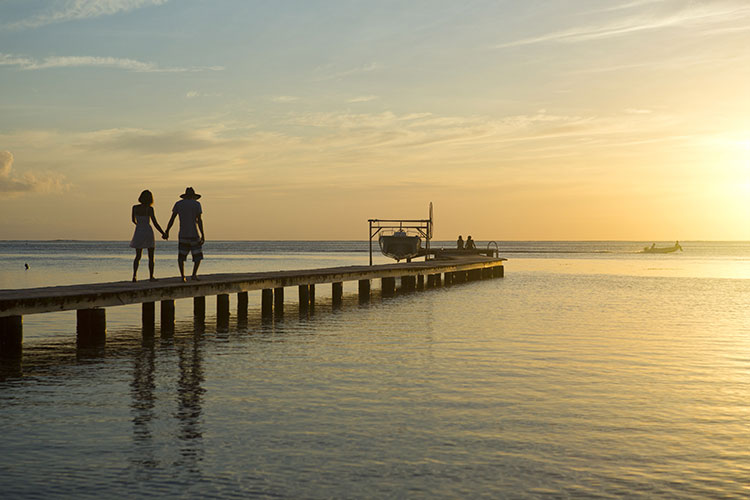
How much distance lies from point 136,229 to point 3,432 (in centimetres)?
828

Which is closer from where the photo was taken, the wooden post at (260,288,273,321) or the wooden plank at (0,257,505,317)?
the wooden plank at (0,257,505,317)

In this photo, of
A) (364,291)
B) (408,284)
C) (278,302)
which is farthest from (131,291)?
(408,284)

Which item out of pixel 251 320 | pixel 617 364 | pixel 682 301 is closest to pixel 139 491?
pixel 617 364

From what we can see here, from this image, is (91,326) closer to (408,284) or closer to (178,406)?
(178,406)

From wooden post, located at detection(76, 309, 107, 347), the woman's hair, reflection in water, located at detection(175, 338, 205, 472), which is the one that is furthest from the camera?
the woman's hair

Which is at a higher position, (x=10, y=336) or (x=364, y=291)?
(x=10, y=336)

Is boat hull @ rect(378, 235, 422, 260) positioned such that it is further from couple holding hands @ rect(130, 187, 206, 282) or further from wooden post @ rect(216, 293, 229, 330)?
couple holding hands @ rect(130, 187, 206, 282)

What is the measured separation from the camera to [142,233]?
51.0 ft

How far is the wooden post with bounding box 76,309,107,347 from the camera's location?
15039mm

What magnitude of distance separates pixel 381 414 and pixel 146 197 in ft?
28.1

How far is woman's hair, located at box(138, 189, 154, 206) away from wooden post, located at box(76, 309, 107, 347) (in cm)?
227

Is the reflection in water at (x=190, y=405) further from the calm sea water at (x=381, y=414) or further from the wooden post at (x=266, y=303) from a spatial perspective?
the wooden post at (x=266, y=303)

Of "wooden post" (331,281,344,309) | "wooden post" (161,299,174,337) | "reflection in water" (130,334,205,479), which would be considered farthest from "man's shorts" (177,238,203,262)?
"wooden post" (331,281,344,309)

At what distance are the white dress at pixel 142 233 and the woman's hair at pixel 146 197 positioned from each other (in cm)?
29
